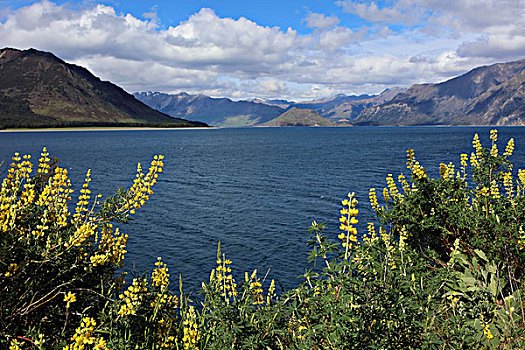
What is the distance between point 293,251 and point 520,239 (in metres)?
20.0

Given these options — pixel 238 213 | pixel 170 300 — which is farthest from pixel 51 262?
pixel 238 213

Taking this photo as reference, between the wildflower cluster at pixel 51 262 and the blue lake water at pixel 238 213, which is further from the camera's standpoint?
the blue lake water at pixel 238 213

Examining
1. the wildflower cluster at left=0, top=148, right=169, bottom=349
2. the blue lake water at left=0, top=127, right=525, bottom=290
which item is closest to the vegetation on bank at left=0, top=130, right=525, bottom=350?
the wildflower cluster at left=0, top=148, right=169, bottom=349

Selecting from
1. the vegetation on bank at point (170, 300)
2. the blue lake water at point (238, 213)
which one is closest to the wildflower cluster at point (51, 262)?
the vegetation on bank at point (170, 300)

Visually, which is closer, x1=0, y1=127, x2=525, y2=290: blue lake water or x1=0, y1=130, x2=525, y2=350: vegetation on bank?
x1=0, y1=130, x2=525, y2=350: vegetation on bank

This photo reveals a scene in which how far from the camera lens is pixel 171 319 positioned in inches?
253

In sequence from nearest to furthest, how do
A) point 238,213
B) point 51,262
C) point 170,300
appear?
point 51,262 → point 170,300 → point 238,213

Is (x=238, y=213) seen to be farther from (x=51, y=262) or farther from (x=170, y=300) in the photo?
(x=51, y=262)

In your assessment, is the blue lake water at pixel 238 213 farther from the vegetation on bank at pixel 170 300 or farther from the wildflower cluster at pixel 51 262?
the vegetation on bank at pixel 170 300

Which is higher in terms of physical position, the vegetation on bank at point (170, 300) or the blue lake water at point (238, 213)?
the vegetation on bank at point (170, 300)

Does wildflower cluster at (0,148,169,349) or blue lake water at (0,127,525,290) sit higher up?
wildflower cluster at (0,148,169,349)

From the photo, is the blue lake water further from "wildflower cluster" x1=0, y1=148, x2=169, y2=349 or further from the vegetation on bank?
the vegetation on bank

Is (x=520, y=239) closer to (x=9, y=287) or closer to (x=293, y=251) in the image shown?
(x=9, y=287)

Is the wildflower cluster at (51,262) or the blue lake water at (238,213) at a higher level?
the wildflower cluster at (51,262)
